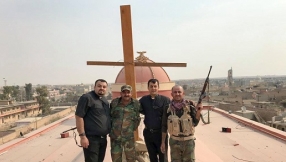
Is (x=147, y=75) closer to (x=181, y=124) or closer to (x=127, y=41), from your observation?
(x=127, y=41)

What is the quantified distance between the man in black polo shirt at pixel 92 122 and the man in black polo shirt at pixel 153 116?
618mm

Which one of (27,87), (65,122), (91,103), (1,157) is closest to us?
(91,103)

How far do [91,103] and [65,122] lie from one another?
13.8 metres

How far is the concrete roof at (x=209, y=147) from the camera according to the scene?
7.29 meters

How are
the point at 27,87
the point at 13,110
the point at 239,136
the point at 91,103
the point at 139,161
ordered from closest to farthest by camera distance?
1. the point at 91,103
2. the point at 139,161
3. the point at 239,136
4. the point at 13,110
5. the point at 27,87

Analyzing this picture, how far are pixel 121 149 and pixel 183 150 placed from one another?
912mm

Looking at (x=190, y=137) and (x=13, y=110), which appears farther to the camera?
(x=13, y=110)

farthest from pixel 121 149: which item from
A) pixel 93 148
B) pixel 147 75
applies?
pixel 147 75

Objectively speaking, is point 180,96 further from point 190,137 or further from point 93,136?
point 93,136

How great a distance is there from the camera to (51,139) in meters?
11.4

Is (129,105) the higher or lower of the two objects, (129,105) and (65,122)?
the higher

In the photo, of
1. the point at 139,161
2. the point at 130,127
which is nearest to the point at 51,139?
the point at 139,161

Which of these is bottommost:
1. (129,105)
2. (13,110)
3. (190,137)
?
(13,110)

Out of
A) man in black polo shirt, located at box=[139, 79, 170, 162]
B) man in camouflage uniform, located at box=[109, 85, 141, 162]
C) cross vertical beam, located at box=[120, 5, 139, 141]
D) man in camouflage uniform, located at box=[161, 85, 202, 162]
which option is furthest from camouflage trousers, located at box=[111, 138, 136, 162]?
cross vertical beam, located at box=[120, 5, 139, 141]
